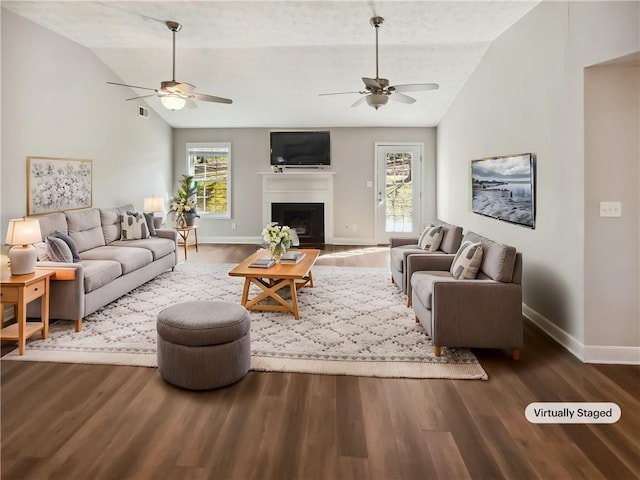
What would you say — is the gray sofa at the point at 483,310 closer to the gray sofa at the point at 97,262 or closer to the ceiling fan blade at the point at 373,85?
the ceiling fan blade at the point at 373,85

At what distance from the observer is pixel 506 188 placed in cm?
445

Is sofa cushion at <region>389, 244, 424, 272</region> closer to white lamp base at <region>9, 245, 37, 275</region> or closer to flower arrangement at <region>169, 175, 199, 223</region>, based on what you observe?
white lamp base at <region>9, 245, 37, 275</region>

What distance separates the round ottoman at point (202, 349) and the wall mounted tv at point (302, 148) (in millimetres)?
6189

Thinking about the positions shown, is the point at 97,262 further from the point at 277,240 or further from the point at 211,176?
the point at 211,176

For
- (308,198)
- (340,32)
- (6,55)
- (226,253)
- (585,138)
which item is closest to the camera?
(585,138)

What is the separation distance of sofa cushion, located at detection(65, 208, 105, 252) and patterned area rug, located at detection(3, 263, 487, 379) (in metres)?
0.86

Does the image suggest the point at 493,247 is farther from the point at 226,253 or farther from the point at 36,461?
the point at 226,253

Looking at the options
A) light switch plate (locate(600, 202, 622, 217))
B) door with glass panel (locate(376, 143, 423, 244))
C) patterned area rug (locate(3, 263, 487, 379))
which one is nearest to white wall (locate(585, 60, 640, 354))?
light switch plate (locate(600, 202, 622, 217))

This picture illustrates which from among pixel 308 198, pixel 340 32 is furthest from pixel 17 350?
pixel 308 198

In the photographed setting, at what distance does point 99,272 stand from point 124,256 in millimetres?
693

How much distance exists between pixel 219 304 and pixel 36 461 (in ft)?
4.37

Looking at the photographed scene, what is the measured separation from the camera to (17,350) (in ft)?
10.3

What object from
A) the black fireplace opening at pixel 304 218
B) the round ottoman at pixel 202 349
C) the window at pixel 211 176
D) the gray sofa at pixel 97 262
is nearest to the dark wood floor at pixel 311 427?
the round ottoman at pixel 202 349

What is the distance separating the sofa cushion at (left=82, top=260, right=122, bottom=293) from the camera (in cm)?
376
